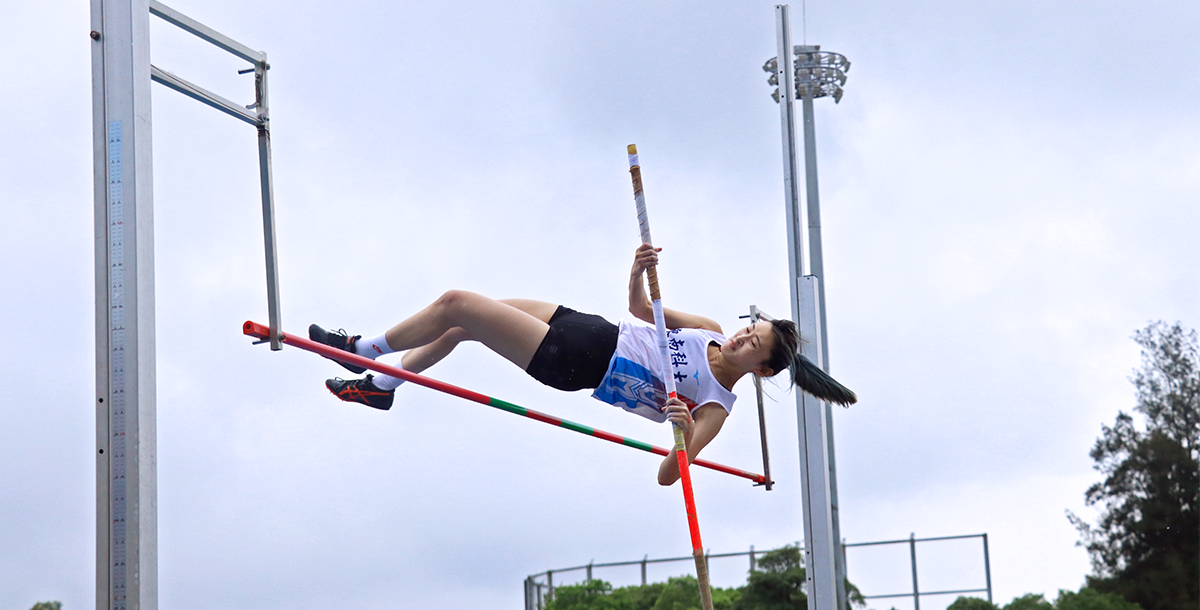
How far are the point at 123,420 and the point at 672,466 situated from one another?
1739 millimetres

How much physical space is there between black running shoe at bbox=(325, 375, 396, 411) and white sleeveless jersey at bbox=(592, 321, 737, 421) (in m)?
0.73

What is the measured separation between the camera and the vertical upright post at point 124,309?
3344 mm

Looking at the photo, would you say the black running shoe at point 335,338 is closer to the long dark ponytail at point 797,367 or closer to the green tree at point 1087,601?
the long dark ponytail at point 797,367

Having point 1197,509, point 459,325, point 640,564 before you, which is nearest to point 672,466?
point 459,325

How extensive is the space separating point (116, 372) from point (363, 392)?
0.95 m

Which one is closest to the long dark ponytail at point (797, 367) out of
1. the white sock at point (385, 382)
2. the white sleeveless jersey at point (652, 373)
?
the white sleeveless jersey at point (652, 373)

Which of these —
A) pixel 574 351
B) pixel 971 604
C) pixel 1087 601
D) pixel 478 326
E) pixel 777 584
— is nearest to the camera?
pixel 478 326

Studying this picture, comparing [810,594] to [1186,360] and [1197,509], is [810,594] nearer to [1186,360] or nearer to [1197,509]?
[1197,509]

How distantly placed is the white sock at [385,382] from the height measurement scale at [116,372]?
953 millimetres

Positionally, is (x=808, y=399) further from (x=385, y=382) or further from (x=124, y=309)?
(x=124, y=309)

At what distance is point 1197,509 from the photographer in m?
11.1

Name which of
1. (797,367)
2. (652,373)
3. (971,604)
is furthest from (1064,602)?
(652,373)

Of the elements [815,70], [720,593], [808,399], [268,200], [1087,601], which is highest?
[815,70]

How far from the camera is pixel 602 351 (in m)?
4.10
